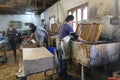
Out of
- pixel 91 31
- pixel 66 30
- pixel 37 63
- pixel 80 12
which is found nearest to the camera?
pixel 37 63

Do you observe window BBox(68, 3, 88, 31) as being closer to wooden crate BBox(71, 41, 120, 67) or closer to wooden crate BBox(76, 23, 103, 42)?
wooden crate BBox(76, 23, 103, 42)

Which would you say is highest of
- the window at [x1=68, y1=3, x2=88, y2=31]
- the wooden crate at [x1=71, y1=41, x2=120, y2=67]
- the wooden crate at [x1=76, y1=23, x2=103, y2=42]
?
the window at [x1=68, y1=3, x2=88, y2=31]

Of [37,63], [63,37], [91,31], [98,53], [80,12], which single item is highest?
[80,12]

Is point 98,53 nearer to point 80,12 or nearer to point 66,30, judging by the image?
point 66,30

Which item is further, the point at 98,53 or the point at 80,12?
the point at 80,12

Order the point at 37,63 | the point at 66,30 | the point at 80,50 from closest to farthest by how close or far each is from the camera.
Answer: the point at 37,63, the point at 80,50, the point at 66,30

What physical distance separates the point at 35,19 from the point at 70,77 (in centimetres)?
902

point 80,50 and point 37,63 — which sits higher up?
point 80,50

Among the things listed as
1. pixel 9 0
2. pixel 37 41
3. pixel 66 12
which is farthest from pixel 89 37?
pixel 9 0

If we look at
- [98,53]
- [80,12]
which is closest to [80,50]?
[98,53]

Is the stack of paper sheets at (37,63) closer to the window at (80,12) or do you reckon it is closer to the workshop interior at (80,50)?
the workshop interior at (80,50)

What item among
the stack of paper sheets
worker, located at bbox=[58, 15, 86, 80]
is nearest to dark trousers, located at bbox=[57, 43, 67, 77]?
worker, located at bbox=[58, 15, 86, 80]

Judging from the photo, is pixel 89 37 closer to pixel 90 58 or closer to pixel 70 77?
pixel 90 58

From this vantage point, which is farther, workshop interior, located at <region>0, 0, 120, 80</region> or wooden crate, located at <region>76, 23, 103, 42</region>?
wooden crate, located at <region>76, 23, 103, 42</region>
